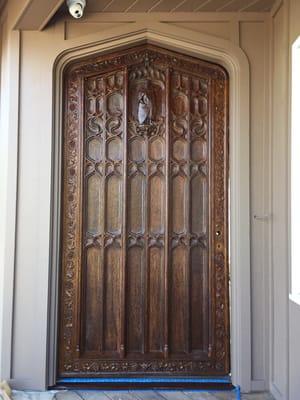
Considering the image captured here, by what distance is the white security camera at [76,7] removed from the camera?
2.45m

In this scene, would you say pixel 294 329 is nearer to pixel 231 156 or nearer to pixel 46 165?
pixel 231 156

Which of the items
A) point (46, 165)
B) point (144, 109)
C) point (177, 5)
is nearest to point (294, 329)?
point (144, 109)

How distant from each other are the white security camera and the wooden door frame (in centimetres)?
25

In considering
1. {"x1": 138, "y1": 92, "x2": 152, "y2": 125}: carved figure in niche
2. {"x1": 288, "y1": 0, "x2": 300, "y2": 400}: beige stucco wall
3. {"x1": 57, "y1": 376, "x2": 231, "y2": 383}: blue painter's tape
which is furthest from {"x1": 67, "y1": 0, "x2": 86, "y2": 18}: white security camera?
{"x1": 57, "y1": 376, "x2": 231, "y2": 383}: blue painter's tape

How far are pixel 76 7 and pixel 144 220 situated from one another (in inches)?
56.2

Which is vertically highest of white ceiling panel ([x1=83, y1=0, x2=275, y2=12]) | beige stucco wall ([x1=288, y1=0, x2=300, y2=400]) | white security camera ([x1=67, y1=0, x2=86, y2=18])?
white ceiling panel ([x1=83, y1=0, x2=275, y2=12])

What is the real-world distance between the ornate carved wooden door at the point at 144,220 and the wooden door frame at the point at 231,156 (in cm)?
7

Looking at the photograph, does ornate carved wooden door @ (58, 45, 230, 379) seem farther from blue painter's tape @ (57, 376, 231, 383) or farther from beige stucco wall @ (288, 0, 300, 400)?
beige stucco wall @ (288, 0, 300, 400)

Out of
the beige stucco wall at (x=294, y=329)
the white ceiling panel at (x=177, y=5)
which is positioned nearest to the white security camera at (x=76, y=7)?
the white ceiling panel at (x=177, y=5)

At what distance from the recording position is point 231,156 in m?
2.72

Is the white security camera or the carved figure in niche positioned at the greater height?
the white security camera

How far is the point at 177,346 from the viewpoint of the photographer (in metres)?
Answer: 2.75

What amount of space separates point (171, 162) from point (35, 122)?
0.96 m

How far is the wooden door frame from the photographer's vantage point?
2.62 m
